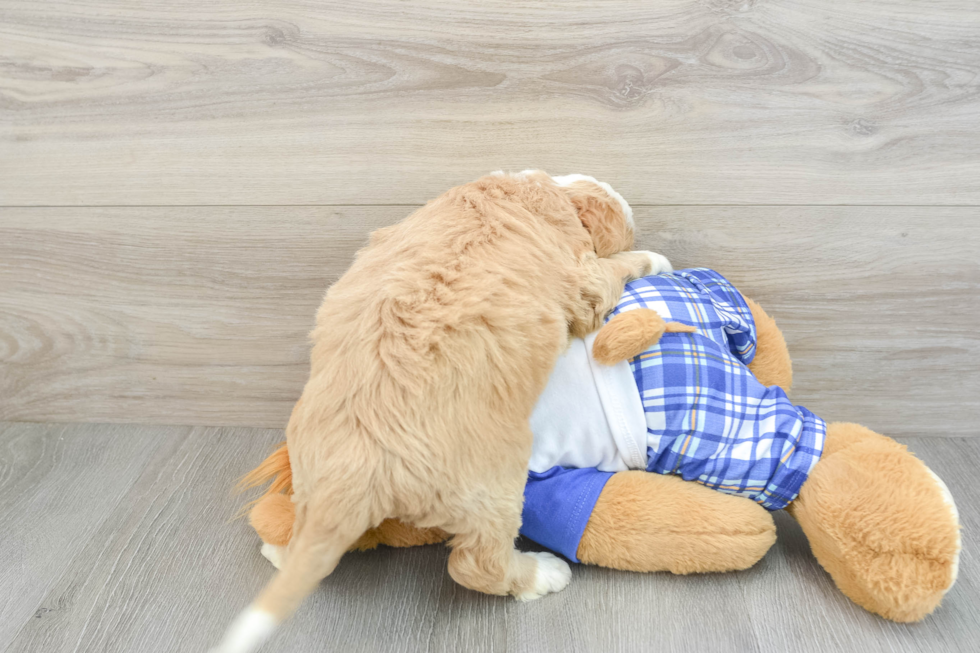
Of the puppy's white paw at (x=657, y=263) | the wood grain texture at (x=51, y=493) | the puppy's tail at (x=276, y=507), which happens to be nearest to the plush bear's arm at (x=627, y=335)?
the puppy's white paw at (x=657, y=263)

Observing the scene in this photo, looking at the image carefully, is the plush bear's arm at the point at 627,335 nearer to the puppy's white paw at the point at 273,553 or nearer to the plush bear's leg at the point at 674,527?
the plush bear's leg at the point at 674,527

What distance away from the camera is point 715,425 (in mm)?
692

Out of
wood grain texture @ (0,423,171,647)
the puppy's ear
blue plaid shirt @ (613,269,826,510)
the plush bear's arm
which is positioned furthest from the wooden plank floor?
the puppy's ear

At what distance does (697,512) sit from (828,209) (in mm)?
443

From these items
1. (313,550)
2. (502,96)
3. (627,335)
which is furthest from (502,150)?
(313,550)

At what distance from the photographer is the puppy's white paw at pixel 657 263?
2.59 ft

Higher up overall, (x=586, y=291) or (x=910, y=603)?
(x=586, y=291)

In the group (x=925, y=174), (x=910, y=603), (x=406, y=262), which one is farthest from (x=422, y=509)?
(x=925, y=174)

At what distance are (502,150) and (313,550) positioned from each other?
1.74 ft

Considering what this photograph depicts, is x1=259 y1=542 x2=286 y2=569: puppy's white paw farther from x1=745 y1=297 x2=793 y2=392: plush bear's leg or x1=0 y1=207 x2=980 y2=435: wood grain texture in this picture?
x1=745 y1=297 x2=793 y2=392: plush bear's leg

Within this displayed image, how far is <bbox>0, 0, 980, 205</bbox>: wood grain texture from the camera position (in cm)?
78

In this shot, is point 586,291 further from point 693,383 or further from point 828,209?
point 828,209

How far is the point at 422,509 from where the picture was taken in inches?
23.0

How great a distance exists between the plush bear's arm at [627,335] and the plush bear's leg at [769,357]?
0.76 ft
